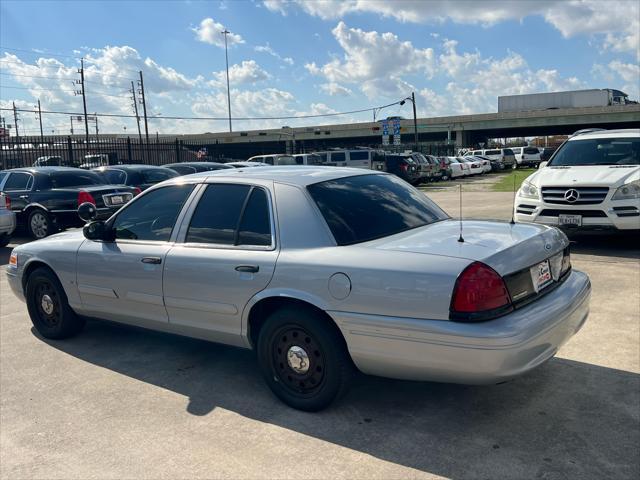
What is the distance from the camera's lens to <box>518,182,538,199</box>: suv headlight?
29.7 ft

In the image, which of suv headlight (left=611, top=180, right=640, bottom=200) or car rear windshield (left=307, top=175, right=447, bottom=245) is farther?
suv headlight (left=611, top=180, right=640, bottom=200)

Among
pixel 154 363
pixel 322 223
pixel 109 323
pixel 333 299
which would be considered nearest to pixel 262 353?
pixel 333 299

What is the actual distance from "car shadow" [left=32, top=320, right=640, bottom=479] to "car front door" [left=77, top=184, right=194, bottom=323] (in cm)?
35

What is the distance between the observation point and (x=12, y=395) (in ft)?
13.9

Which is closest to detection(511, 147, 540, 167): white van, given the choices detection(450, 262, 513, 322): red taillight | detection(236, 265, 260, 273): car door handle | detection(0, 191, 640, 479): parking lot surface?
detection(0, 191, 640, 479): parking lot surface

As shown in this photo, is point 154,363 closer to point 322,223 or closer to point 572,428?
point 322,223

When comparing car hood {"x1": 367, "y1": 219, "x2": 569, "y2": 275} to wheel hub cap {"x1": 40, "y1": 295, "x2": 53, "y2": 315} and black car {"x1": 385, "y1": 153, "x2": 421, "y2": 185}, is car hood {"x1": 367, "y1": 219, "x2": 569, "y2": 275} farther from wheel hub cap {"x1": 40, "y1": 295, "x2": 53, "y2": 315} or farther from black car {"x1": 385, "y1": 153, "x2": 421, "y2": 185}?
black car {"x1": 385, "y1": 153, "x2": 421, "y2": 185}

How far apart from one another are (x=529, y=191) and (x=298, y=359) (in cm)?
667

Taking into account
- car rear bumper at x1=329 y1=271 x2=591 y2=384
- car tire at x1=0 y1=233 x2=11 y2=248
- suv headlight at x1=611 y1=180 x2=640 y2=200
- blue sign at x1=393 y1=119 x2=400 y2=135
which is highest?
blue sign at x1=393 y1=119 x2=400 y2=135

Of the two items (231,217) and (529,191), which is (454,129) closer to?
(529,191)

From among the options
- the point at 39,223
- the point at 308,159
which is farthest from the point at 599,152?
the point at 308,159

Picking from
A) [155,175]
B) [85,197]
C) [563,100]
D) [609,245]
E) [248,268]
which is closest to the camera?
[248,268]

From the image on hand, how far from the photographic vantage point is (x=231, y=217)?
13.6 feet

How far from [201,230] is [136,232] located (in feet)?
2.49
